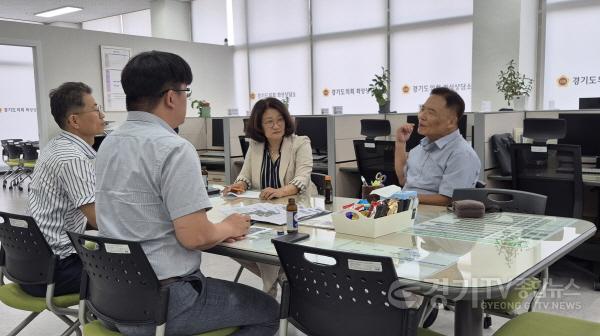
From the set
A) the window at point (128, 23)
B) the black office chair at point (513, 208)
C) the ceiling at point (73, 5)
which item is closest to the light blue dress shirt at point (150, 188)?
the black office chair at point (513, 208)

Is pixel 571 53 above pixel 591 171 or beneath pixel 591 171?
above

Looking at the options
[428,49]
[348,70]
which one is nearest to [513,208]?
[428,49]

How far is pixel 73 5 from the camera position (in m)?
10.0

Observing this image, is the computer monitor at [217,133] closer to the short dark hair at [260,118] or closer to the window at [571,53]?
the short dark hair at [260,118]

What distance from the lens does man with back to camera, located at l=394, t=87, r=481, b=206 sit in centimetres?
267

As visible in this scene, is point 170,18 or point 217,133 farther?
point 170,18

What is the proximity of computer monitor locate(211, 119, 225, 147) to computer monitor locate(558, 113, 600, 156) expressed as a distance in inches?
144

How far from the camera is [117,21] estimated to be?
11.4 metres

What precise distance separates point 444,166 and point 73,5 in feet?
30.9

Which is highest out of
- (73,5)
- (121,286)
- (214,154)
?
(73,5)

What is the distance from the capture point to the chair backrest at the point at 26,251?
1988 mm

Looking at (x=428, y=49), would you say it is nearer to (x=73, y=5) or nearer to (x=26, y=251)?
(x=26, y=251)

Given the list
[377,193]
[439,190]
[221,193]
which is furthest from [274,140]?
[377,193]

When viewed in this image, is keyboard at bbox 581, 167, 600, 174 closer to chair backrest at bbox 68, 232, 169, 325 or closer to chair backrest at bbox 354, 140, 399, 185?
chair backrest at bbox 354, 140, 399, 185
